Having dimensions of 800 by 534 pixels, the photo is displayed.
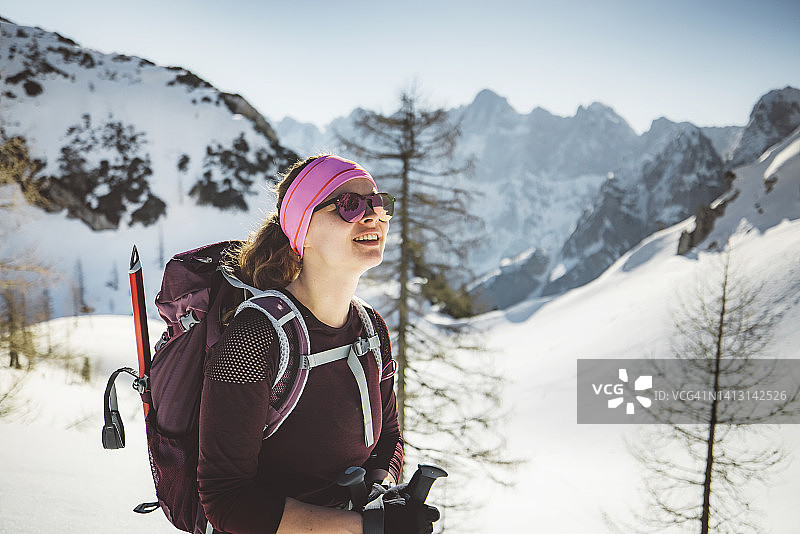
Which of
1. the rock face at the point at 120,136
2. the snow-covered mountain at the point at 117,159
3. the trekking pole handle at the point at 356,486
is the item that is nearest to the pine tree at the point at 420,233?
the trekking pole handle at the point at 356,486

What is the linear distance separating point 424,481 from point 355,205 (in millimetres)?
983

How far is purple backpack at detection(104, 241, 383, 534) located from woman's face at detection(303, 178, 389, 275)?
0.79 feet

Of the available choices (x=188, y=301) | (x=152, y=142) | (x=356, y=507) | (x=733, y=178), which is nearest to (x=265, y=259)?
(x=188, y=301)

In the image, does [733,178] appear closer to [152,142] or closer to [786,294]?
[786,294]

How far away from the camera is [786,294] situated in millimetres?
16016

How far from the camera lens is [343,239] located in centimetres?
169

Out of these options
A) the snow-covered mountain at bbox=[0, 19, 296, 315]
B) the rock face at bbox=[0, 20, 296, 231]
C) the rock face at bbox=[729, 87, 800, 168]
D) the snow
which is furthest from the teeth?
the rock face at bbox=[729, 87, 800, 168]

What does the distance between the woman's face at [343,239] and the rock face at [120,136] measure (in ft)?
178

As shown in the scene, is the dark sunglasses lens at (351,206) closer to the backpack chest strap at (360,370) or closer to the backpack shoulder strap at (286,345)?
the backpack shoulder strap at (286,345)

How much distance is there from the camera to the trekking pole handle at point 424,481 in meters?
1.52

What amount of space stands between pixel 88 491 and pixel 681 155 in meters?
150

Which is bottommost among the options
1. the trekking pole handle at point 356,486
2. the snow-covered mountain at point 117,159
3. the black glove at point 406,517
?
the black glove at point 406,517

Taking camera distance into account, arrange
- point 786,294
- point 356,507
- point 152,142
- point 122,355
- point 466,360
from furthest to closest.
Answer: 1. point 152,142
2. point 466,360
3. point 786,294
4. point 122,355
5. point 356,507

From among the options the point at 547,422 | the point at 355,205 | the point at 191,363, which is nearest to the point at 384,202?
the point at 355,205
